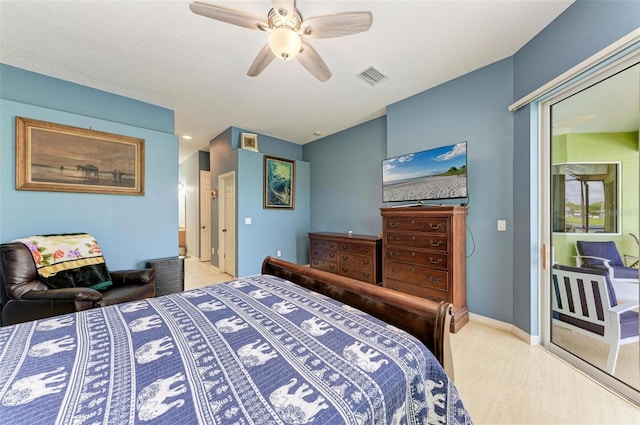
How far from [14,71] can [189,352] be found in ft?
12.6

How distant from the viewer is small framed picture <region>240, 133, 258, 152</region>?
4.33 m

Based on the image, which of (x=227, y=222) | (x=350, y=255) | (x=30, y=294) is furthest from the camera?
(x=227, y=222)

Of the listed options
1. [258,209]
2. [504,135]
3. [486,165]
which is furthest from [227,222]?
[504,135]

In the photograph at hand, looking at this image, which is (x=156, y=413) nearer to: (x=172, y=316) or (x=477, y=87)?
→ (x=172, y=316)

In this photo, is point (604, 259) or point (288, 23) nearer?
point (288, 23)

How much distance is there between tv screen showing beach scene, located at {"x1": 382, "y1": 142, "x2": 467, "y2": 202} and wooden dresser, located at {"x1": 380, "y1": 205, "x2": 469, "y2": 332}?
337 mm

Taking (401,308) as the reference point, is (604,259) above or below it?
above

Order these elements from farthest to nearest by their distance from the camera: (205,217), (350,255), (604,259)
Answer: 1. (205,217)
2. (350,255)
3. (604,259)

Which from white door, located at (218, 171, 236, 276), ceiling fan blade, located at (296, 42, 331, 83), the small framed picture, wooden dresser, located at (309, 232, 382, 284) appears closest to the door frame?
white door, located at (218, 171, 236, 276)

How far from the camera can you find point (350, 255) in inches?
147

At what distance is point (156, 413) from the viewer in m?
0.64

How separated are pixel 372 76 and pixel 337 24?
4.21 feet

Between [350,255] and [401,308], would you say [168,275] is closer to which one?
[350,255]

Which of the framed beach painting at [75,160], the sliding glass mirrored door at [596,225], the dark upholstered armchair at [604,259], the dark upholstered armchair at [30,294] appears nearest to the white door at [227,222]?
the framed beach painting at [75,160]
